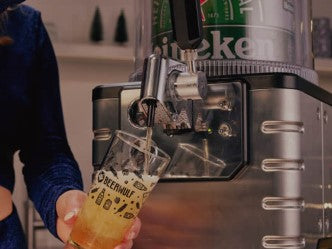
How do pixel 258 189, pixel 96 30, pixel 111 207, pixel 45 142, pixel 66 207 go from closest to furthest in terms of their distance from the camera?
pixel 111 207 < pixel 258 189 < pixel 66 207 < pixel 45 142 < pixel 96 30

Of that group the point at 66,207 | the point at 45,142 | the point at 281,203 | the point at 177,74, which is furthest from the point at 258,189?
the point at 45,142

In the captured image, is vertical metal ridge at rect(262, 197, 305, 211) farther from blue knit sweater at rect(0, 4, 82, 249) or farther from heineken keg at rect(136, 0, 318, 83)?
blue knit sweater at rect(0, 4, 82, 249)

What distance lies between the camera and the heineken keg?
2.80ft

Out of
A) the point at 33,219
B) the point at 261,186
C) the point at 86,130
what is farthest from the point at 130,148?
the point at 86,130

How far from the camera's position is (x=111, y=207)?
26.7 inches

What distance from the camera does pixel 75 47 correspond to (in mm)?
3115

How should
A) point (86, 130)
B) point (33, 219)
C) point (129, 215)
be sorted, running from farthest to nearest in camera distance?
point (86, 130), point (33, 219), point (129, 215)

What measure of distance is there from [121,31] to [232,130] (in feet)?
8.34

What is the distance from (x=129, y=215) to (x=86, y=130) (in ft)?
8.56

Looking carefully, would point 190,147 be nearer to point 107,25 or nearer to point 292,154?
point 292,154

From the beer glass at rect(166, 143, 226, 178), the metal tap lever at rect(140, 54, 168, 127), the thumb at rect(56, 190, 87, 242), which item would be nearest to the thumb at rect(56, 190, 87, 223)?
Result: the thumb at rect(56, 190, 87, 242)

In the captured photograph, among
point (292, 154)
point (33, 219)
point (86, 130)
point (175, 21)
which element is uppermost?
point (175, 21)

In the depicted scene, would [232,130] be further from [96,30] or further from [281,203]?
[96,30]

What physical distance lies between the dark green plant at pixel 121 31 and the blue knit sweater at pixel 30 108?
2.18 m
